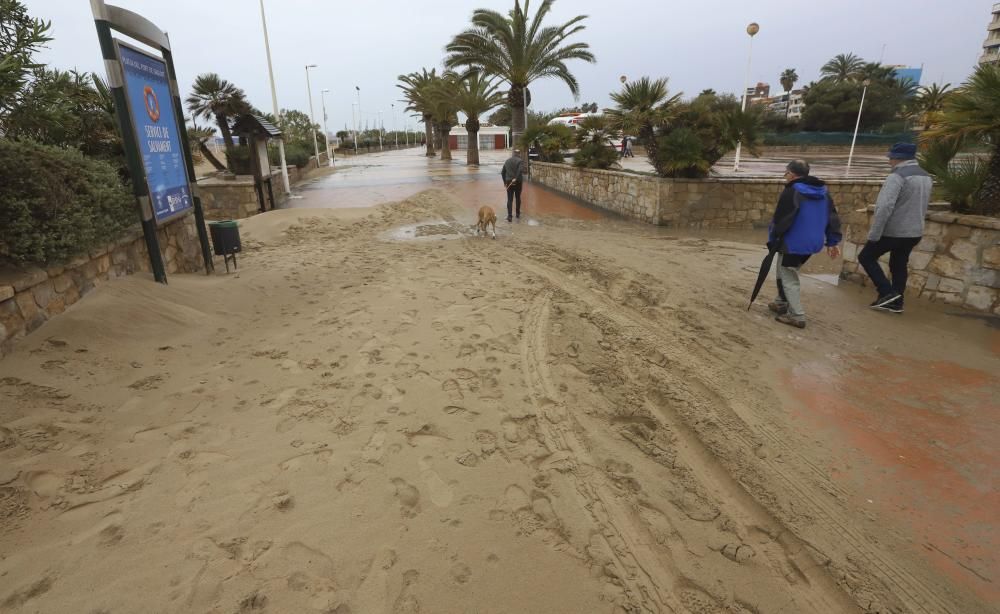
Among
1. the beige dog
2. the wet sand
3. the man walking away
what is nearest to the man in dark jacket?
the wet sand

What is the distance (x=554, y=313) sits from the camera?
522cm

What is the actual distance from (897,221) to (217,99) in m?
21.5

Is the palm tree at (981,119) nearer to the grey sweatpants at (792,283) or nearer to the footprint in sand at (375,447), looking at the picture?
the grey sweatpants at (792,283)

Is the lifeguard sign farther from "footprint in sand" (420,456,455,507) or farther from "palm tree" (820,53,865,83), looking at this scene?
"palm tree" (820,53,865,83)

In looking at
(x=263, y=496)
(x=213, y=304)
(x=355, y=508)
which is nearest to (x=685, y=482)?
(x=355, y=508)

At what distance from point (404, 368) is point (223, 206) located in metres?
12.7

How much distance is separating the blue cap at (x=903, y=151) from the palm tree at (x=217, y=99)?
19.7 meters

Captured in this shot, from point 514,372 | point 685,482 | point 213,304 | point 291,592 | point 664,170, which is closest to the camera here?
point 291,592

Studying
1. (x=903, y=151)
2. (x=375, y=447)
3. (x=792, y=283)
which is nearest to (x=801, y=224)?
(x=792, y=283)

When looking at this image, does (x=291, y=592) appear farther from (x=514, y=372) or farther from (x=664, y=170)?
(x=664, y=170)

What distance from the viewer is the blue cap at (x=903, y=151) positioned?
16.0 ft

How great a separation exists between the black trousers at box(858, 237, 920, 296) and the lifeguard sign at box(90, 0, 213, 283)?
25.8 ft

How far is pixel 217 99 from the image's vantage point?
1842cm

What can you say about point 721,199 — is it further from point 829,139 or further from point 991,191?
point 829,139
